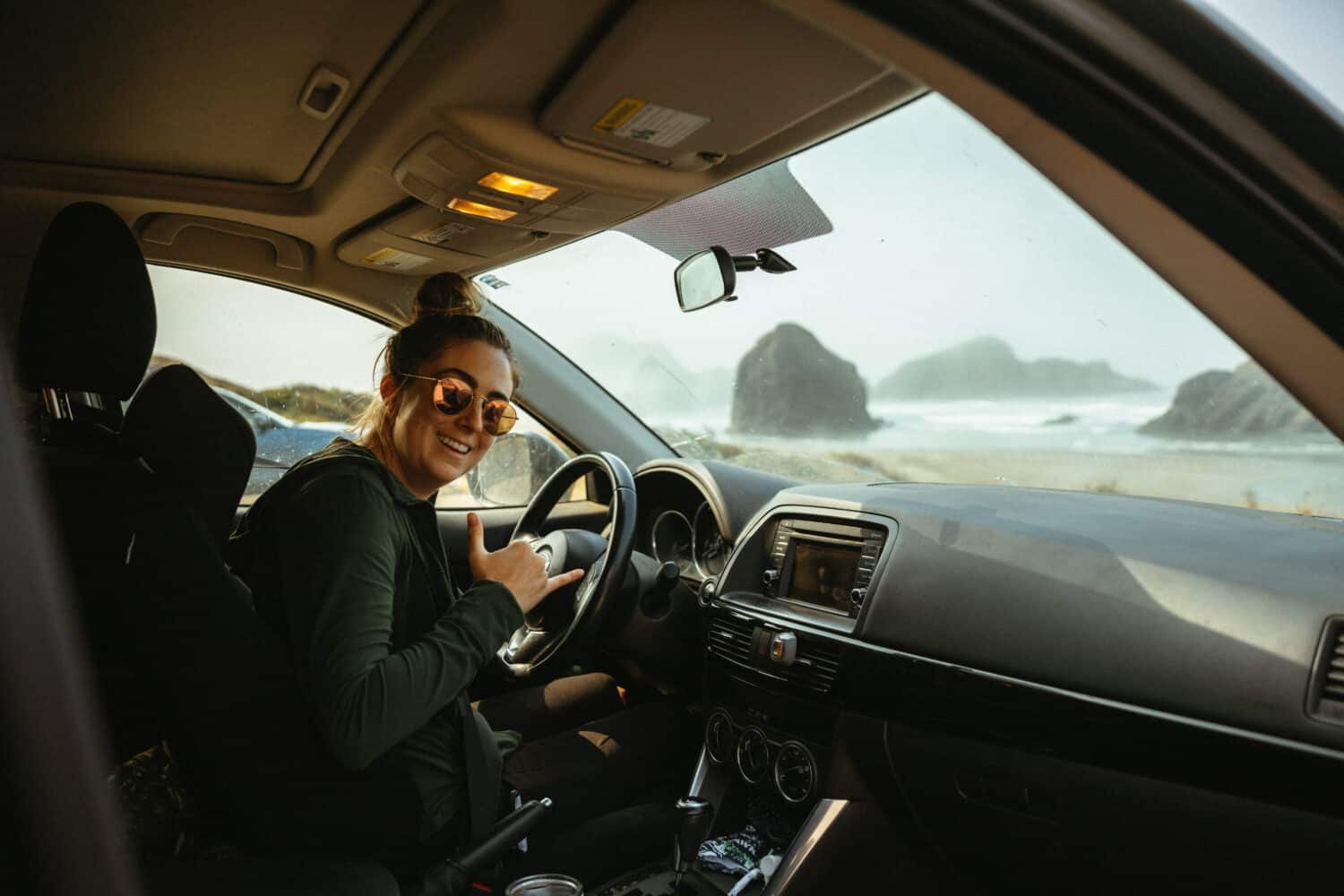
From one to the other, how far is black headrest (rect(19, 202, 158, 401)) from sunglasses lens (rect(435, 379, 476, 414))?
53cm

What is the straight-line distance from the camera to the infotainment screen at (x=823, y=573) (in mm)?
2320

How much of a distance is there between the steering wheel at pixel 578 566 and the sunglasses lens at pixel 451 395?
642mm

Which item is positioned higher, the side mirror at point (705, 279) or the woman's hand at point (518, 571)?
the side mirror at point (705, 279)

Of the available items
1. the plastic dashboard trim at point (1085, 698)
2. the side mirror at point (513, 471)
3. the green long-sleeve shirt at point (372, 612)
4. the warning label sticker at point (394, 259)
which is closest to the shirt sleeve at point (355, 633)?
the green long-sleeve shirt at point (372, 612)

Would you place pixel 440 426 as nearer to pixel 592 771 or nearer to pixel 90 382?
pixel 90 382

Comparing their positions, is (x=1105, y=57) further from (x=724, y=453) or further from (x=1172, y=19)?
(x=724, y=453)

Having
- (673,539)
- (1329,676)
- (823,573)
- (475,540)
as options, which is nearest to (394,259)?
(673,539)

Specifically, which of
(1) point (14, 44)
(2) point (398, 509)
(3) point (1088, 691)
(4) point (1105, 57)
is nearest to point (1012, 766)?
(3) point (1088, 691)

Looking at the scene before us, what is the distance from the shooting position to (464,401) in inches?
75.7

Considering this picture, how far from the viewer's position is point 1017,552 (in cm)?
196

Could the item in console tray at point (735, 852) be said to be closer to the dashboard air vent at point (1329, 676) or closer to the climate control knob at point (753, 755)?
the climate control knob at point (753, 755)

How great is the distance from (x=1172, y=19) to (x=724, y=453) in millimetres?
2592

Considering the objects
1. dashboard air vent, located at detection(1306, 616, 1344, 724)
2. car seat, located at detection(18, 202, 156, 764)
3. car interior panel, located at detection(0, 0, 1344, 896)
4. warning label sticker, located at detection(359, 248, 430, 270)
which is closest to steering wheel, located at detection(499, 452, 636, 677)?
car interior panel, located at detection(0, 0, 1344, 896)

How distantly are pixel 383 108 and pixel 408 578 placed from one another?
1111 millimetres
